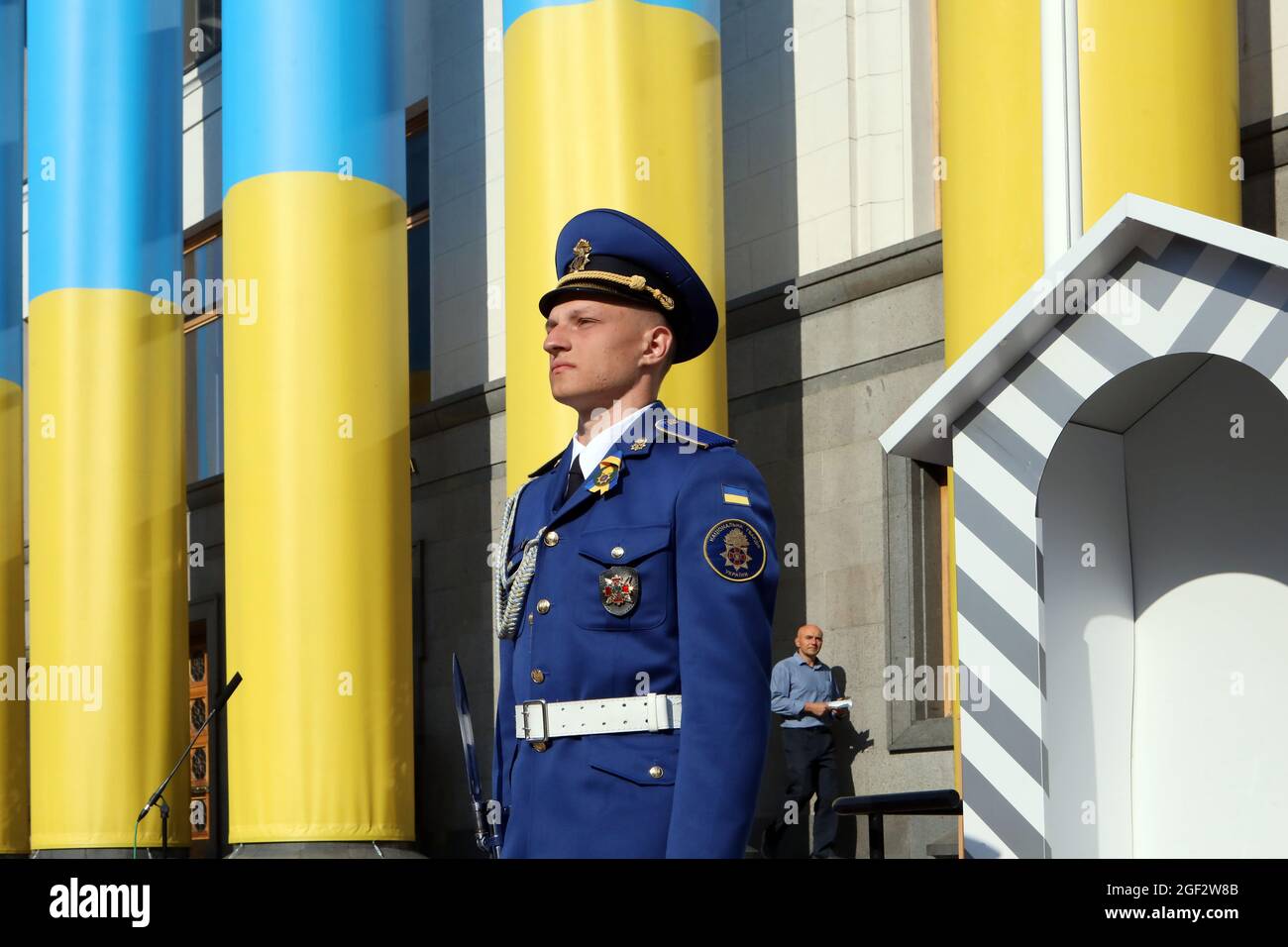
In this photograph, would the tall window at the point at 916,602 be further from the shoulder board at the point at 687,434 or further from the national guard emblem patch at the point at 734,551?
the national guard emblem patch at the point at 734,551

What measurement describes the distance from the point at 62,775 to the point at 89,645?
1071mm

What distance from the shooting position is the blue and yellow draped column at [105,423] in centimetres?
1507

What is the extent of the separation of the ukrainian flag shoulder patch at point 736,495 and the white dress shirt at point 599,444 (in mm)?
277

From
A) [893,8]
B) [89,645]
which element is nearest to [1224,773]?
[893,8]

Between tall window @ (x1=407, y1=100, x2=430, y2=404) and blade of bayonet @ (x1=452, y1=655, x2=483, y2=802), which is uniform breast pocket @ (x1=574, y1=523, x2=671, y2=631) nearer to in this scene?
blade of bayonet @ (x1=452, y1=655, x2=483, y2=802)

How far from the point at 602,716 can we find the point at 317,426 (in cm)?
962

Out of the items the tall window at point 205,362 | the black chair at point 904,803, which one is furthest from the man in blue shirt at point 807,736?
the tall window at point 205,362

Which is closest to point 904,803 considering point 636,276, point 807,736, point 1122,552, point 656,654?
point 1122,552

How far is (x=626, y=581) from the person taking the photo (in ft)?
12.9

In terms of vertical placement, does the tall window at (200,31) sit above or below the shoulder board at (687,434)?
above

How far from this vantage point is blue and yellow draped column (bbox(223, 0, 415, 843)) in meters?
12.9

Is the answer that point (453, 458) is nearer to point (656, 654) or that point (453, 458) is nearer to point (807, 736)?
point (807, 736)

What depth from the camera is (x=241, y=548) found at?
43.7 ft
